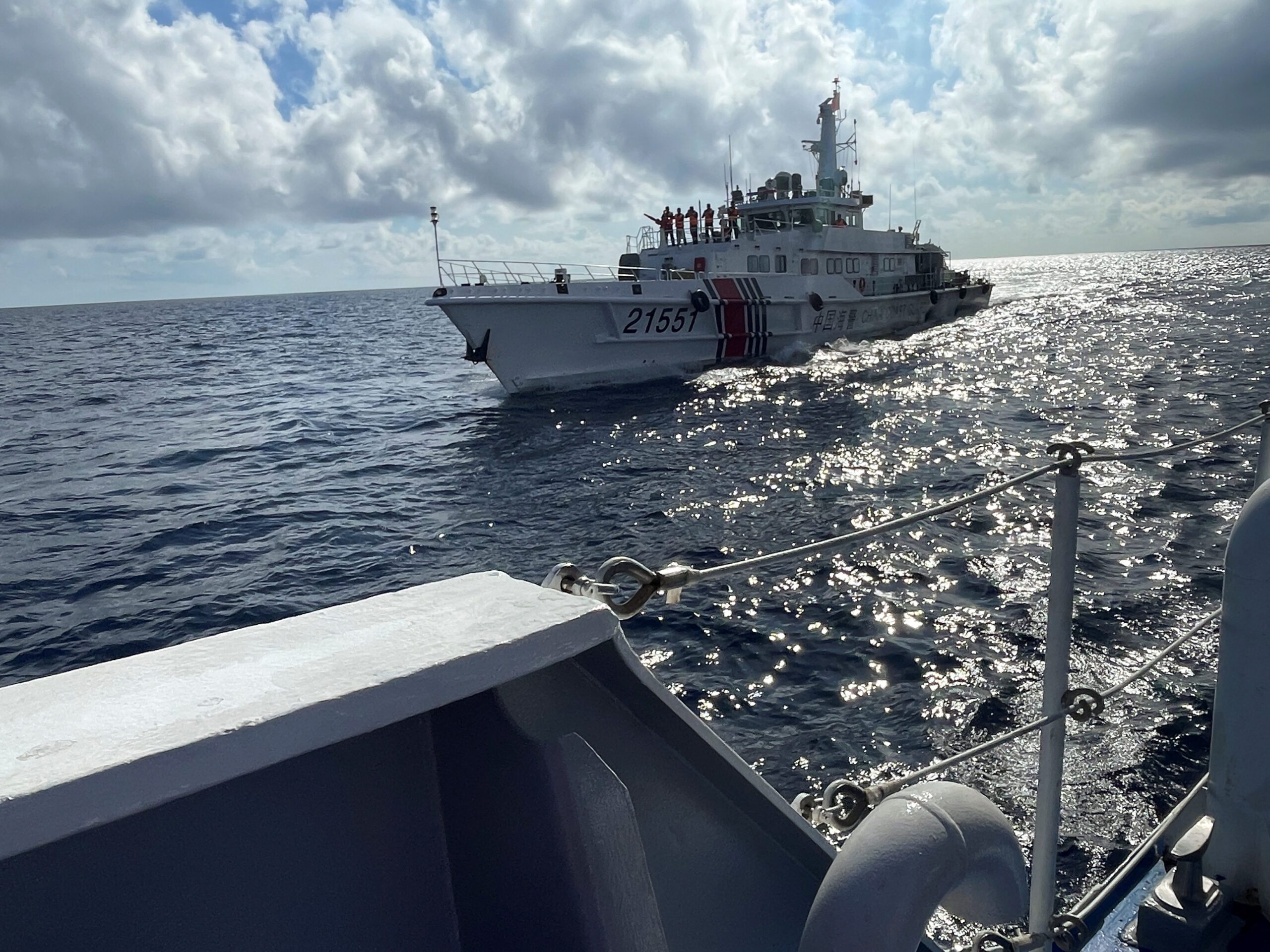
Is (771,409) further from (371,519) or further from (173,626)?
(173,626)

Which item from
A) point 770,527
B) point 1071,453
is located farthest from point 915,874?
point 770,527

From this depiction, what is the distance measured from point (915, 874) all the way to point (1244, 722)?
134 centimetres

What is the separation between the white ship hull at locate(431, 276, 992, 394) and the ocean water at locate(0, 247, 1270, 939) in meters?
0.88

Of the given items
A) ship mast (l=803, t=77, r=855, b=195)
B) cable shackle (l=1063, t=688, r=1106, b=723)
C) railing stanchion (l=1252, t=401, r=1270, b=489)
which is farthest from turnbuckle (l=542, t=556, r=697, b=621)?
ship mast (l=803, t=77, r=855, b=195)

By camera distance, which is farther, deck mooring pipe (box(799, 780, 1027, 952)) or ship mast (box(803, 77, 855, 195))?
ship mast (box(803, 77, 855, 195))

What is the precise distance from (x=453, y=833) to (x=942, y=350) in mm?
25953

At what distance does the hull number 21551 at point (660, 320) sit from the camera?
61.8 feet

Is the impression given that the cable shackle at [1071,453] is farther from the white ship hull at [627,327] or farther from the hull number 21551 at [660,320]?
the hull number 21551 at [660,320]

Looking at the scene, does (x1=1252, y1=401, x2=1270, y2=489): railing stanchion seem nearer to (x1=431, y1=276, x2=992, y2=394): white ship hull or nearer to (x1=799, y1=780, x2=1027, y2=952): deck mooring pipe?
(x1=799, y1=780, x2=1027, y2=952): deck mooring pipe

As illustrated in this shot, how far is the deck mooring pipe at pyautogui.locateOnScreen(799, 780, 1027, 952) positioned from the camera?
42.4 inches

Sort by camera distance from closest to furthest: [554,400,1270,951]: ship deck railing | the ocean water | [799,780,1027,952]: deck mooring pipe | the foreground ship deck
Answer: the foreground ship deck < [799,780,1027,952]: deck mooring pipe < [554,400,1270,951]: ship deck railing < the ocean water

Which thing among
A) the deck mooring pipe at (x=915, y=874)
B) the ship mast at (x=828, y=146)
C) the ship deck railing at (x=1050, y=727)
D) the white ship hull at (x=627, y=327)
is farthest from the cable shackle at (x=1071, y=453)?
the ship mast at (x=828, y=146)

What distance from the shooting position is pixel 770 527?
9.20 metres

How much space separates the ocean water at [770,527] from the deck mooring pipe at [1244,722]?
206cm
